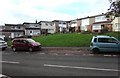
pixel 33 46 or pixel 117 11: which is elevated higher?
pixel 117 11

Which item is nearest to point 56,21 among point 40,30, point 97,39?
point 40,30

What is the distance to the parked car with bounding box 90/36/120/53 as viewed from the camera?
1692 cm

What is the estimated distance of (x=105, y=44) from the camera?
17172 millimetres

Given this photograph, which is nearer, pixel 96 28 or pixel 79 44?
pixel 79 44

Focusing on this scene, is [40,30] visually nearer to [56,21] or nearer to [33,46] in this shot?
[56,21]

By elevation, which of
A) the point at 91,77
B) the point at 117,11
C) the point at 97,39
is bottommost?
the point at 91,77

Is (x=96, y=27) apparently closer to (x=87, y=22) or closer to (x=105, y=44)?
(x=87, y=22)

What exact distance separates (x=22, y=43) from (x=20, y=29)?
5416cm

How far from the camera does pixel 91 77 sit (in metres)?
7.63

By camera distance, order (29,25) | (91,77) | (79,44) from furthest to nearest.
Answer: (29,25) < (79,44) < (91,77)

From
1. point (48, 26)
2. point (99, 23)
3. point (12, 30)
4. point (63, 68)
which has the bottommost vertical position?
point (63, 68)

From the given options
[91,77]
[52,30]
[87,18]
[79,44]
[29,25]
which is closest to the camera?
[91,77]

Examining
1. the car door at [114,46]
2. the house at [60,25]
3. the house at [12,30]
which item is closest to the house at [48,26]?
the house at [60,25]

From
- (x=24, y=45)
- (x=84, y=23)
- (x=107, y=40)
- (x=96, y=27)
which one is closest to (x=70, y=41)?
(x=24, y=45)
